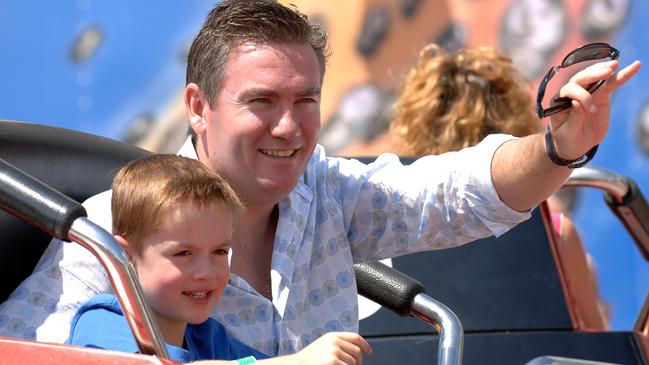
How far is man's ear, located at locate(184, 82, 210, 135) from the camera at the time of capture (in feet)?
7.43


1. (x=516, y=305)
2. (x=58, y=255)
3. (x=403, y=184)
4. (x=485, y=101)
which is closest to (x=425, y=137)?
(x=485, y=101)

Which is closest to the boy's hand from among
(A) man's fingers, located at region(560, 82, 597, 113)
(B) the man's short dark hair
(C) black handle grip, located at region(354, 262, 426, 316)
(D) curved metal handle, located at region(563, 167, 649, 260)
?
(C) black handle grip, located at region(354, 262, 426, 316)

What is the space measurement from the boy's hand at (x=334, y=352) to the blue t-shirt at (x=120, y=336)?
24cm

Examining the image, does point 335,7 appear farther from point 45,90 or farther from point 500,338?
point 500,338

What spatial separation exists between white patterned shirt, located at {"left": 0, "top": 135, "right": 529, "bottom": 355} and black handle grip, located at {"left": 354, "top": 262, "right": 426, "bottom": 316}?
4 centimetres

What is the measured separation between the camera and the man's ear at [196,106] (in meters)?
2.26

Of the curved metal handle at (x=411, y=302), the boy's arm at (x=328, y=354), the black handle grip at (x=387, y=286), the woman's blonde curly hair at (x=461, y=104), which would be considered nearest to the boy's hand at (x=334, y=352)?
the boy's arm at (x=328, y=354)

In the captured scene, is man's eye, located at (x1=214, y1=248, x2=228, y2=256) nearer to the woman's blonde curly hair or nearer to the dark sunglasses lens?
the dark sunglasses lens

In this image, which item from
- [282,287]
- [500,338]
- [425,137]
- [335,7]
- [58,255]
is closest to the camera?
[58,255]

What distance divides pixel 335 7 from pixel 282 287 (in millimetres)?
Answer: 3151

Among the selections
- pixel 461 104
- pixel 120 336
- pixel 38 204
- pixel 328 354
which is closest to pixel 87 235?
pixel 38 204

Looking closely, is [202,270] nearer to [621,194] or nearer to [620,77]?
[620,77]

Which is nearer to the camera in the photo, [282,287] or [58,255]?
[58,255]

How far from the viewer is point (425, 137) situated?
3383 mm
